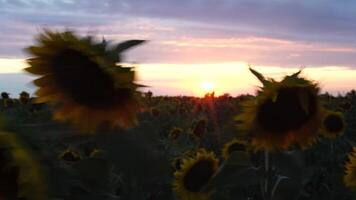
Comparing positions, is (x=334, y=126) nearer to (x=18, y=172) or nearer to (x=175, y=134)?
(x=175, y=134)

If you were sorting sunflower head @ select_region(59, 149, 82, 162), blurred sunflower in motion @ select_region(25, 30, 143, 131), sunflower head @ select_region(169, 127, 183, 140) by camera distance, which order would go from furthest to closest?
sunflower head @ select_region(169, 127, 183, 140)
sunflower head @ select_region(59, 149, 82, 162)
blurred sunflower in motion @ select_region(25, 30, 143, 131)

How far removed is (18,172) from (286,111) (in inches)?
94.6

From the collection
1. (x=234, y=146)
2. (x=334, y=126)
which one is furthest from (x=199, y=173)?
(x=334, y=126)

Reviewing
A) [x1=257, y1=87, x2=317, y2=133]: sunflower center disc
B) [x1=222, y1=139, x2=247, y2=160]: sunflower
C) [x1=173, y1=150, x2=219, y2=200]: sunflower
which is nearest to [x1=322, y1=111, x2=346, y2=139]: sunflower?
[x1=222, y1=139, x2=247, y2=160]: sunflower

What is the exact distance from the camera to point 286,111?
3.36 m

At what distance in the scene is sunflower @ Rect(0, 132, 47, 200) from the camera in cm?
106

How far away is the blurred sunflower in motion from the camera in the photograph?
1.85 metres

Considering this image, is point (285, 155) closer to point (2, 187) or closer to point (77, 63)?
point (77, 63)

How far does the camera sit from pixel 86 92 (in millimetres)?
2025

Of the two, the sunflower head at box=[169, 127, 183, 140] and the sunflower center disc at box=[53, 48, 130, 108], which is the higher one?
the sunflower center disc at box=[53, 48, 130, 108]

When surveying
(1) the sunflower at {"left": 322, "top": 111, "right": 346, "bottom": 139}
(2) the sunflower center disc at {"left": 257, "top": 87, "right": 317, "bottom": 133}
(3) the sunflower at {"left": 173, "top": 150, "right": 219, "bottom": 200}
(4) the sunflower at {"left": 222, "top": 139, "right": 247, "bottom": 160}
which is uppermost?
(2) the sunflower center disc at {"left": 257, "top": 87, "right": 317, "bottom": 133}

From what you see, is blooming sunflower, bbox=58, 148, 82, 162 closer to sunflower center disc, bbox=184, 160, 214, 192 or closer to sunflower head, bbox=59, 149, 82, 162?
sunflower head, bbox=59, 149, 82, 162

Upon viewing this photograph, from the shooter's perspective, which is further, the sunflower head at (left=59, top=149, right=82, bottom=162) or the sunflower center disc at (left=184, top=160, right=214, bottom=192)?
the sunflower center disc at (left=184, top=160, right=214, bottom=192)

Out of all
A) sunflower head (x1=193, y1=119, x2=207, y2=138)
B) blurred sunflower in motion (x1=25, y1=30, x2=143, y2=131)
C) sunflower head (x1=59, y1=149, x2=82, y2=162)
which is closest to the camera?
blurred sunflower in motion (x1=25, y1=30, x2=143, y2=131)
